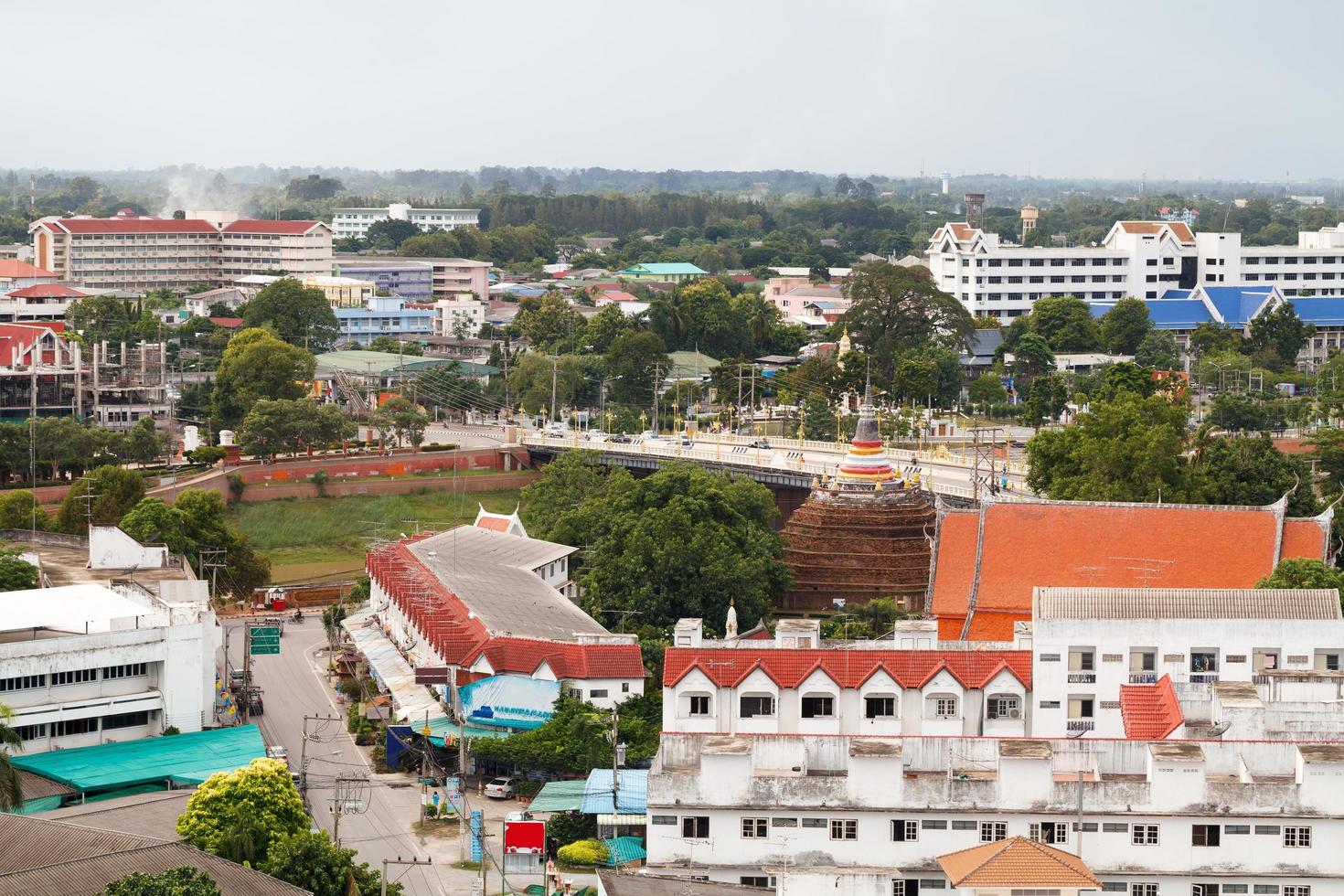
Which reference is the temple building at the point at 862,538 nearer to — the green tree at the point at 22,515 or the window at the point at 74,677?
the window at the point at 74,677

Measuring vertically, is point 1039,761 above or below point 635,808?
above

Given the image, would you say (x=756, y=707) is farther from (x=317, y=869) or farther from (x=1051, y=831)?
(x=317, y=869)

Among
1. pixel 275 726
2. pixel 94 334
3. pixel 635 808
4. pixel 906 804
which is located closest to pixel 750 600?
pixel 275 726

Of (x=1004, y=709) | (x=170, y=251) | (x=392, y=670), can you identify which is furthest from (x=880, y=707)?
(x=170, y=251)

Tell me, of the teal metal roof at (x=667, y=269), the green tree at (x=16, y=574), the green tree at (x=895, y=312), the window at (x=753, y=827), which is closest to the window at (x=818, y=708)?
the window at (x=753, y=827)

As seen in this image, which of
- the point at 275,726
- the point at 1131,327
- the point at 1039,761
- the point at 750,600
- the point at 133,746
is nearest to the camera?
the point at 1039,761

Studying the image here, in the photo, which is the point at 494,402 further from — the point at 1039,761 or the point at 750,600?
the point at 1039,761
